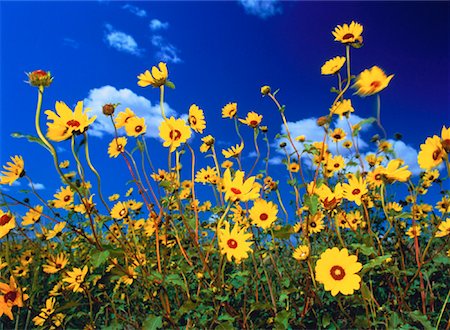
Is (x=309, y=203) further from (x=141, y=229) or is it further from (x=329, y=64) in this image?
(x=141, y=229)

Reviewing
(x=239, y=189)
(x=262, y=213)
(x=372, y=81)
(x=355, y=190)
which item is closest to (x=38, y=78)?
(x=239, y=189)

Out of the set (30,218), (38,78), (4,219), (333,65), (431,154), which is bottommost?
(4,219)

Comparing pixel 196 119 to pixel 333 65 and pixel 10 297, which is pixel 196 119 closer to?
pixel 333 65

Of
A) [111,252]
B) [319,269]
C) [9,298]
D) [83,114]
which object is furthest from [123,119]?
[319,269]

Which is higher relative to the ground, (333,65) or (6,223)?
(333,65)

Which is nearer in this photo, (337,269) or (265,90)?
(337,269)

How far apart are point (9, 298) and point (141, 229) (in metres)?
1.23

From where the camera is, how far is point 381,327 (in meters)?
2.11

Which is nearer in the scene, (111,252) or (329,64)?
(111,252)

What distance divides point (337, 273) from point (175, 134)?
86cm

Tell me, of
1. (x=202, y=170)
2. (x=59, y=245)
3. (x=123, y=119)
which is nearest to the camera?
(x=123, y=119)

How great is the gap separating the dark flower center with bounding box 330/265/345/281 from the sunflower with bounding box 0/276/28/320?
1.38 metres

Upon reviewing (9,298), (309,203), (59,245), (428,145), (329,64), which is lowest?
(9,298)

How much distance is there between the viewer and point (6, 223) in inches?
75.5
